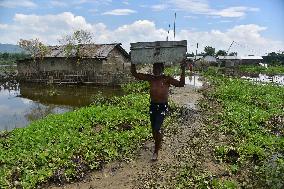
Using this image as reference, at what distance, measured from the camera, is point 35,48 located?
40.5 metres

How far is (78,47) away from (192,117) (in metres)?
26.1

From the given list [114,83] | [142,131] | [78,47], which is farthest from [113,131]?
[78,47]

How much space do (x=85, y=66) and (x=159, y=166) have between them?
2906 cm

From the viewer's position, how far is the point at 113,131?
9.95 m

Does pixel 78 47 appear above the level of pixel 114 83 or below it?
above

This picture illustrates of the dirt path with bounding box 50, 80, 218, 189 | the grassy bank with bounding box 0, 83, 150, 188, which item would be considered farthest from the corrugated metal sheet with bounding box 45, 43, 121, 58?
the dirt path with bounding box 50, 80, 218, 189

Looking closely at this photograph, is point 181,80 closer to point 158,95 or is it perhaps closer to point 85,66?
point 158,95

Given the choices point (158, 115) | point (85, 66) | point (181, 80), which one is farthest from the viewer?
point (85, 66)

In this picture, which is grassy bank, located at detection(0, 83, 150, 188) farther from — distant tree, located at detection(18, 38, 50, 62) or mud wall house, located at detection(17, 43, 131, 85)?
distant tree, located at detection(18, 38, 50, 62)

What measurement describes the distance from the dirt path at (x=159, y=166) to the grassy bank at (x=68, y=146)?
0.32 metres

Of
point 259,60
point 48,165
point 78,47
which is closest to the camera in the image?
point 48,165

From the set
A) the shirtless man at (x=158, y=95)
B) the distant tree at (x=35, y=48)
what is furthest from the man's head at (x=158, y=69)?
the distant tree at (x=35, y=48)

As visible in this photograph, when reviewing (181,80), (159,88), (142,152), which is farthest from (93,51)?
(181,80)

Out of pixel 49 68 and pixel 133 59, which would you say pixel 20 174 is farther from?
pixel 49 68
